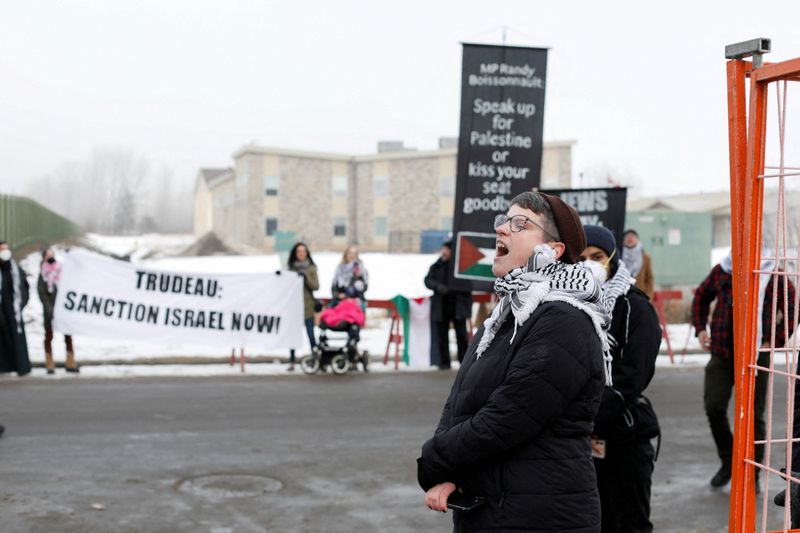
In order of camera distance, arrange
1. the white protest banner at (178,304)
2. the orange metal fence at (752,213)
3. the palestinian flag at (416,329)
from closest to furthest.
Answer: the orange metal fence at (752,213), the white protest banner at (178,304), the palestinian flag at (416,329)

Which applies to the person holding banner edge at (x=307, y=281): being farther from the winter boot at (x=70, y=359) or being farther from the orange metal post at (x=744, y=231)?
the orange metal post at (x=744, y=231)

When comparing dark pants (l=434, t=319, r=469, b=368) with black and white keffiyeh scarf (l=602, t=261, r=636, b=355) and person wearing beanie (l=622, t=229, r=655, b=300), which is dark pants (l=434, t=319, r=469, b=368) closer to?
person wearing beanie (l=622, t=229, r=655, b=300)

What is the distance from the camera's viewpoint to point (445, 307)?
14672 millimetres

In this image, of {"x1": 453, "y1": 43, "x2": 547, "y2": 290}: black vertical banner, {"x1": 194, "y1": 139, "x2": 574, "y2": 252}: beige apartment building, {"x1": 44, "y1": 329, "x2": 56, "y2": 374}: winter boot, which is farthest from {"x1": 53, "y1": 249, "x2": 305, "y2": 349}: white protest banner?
{"x1": 194, "y1": 139, "x2": 574, "y2": 252}: beige apartment building

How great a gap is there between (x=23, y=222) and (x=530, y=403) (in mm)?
34351

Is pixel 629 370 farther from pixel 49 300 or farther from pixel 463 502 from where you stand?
pixel 49 300

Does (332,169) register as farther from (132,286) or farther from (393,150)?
(132,286)

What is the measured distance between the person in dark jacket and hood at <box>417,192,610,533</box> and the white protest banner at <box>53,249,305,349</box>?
38.2ft

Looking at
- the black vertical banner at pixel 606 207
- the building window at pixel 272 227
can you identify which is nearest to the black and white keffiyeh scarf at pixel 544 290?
the black vertical banner at pixel 606 207

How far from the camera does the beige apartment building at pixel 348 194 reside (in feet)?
235

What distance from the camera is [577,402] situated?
10.2 ft

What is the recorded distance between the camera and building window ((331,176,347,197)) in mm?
75875

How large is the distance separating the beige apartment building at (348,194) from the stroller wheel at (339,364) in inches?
2238

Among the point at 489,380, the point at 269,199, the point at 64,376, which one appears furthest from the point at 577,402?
the point at 269,199
